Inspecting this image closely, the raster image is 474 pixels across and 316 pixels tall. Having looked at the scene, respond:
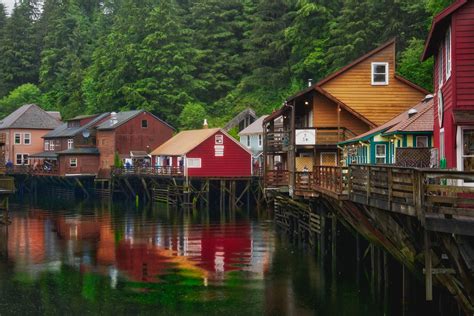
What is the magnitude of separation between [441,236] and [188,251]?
2048cm

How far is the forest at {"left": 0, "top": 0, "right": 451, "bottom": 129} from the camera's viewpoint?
223ft

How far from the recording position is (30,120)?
9162 centimetres

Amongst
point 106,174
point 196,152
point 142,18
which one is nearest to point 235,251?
point 196,152

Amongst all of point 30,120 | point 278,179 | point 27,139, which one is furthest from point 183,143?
point 30,120

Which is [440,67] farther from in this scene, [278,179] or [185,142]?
[185,142]

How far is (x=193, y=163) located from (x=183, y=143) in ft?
14.8

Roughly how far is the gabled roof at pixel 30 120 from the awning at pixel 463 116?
7670cm

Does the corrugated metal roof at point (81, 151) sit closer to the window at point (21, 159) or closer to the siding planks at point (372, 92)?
the window at point (21, 159)

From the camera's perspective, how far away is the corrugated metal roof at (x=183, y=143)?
64.3m

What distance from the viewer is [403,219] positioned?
1825 cm

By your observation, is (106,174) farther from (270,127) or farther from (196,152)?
(270,127)

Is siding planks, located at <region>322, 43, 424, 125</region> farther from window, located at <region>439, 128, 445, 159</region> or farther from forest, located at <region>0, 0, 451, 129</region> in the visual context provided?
forest, located at <region>0, 0, 451, 129</region>

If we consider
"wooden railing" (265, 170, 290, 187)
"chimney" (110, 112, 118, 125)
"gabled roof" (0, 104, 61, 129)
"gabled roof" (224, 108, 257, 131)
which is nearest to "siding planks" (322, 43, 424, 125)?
"wooden railing" (265, 170, 290, 187)

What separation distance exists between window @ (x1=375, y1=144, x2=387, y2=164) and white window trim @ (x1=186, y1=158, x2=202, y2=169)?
108 feet
